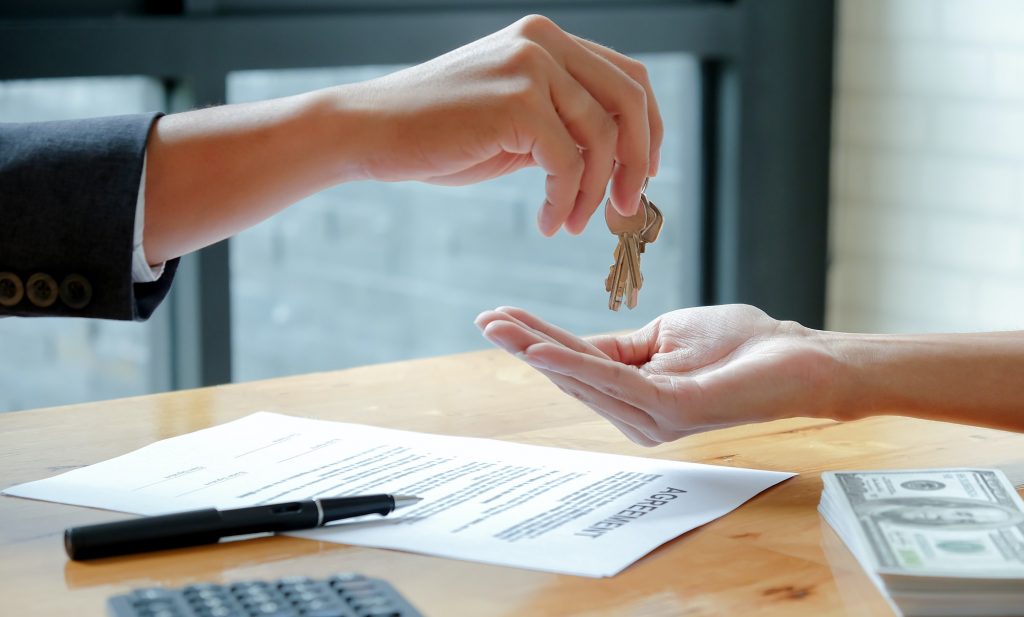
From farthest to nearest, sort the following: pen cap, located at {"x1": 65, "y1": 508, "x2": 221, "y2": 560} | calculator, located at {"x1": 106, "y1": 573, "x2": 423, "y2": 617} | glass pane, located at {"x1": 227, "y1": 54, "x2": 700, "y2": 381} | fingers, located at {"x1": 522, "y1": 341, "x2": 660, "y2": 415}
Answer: glass pane, located at {"x1": 227, "y1": 54, "x2": 700, "y2": 381}
fingers, located at {"x1": 522, "y1": 341, "x2": 660, "y2": 415}
pen cap, located at {"x1": 65, "y1": 508, "x2": 221, "y2": 560}
calculator, located at {"x1": 106, "y1": 573, "x2": 423, "y2": 617}

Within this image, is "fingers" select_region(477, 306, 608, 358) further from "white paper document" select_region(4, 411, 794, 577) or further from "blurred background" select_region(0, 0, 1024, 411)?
"blurred background" select_region(0, 0, 1024, 411)

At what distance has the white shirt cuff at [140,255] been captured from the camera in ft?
3.42

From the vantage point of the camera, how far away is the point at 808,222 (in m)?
3.16

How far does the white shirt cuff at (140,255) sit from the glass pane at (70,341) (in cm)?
120

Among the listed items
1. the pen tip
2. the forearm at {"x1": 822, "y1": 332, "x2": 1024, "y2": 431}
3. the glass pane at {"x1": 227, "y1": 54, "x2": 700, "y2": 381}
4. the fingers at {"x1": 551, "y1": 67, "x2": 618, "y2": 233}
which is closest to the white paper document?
the pen tip

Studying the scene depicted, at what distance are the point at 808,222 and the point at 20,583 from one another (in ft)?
8.46

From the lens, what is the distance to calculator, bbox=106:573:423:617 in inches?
27.9

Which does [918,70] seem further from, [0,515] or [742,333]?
[0,515]

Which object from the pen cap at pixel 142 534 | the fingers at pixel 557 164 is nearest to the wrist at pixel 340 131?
the fingers at pixel 557 164

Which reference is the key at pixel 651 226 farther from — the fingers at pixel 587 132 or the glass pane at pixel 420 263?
the glass pane at pixel 420 263

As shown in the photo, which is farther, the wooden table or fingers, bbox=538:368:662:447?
fingers, bbox=538:368:662:447

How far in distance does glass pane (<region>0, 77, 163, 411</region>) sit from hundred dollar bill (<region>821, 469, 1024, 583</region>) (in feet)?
5.35

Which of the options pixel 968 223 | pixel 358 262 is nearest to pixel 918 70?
pixel 968 223

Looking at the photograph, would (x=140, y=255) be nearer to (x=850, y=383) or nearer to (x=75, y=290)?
(x=75, y=290)
